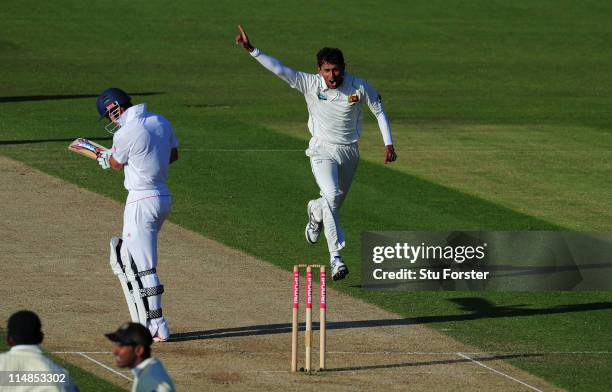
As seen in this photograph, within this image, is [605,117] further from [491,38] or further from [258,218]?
[491,38]

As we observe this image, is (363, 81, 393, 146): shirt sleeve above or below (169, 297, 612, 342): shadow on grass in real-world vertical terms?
above

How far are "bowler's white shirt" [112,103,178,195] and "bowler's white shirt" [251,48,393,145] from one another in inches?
99.3

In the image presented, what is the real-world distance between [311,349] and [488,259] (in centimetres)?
379

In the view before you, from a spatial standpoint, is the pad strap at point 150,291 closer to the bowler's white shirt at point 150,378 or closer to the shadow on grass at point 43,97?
the bowler's white shirt at point 150,378

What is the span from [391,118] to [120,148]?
1960 cm

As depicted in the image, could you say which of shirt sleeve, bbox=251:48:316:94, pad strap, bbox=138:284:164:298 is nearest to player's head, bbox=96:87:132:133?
pad strap, bbox=138:284:164:298

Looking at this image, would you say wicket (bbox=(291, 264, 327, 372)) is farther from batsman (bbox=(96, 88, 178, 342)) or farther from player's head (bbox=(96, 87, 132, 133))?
player's head (bbox=(96, 87, 132, 133))

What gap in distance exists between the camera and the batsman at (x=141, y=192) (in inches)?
550

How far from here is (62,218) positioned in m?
20.6

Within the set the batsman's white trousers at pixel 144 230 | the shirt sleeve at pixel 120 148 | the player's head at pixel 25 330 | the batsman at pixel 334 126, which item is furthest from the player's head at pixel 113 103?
the player's head at pixel 25 330

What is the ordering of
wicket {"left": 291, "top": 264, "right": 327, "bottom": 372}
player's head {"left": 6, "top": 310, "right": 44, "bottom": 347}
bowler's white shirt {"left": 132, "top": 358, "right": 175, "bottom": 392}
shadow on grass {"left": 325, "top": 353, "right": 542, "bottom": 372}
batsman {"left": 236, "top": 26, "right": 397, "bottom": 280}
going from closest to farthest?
bowler's white shirt {"left": 132, "top": 358, "right": 175, "bottom": 392} → player's head {"left": 6, "top": 310, "right": 44, "bottom": 347} → wicket {"left": 291, "top": 264, "right": 327, "bottom": 372} → shadow on grass {"left": 325, "top": 353, "right": 542, "bottom": 372} → batsman {"left": 236, "top": 26, "right": 397, "bottom": 280}

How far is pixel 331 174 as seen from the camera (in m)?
16.5

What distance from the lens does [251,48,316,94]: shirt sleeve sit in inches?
631

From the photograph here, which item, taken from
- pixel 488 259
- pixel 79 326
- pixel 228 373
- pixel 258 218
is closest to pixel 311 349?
pixel 228 373
